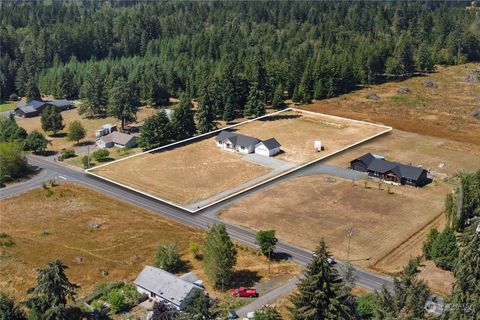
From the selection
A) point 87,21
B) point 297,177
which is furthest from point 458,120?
point 87,21

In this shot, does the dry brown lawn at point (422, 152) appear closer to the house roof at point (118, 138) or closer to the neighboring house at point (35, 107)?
the house roof at point (118, 138)

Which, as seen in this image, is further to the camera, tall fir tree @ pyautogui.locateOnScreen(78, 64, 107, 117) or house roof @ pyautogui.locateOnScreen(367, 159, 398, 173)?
tall fir tree @ pyautogui.locateOnScreen(78, 64, 107, 117)

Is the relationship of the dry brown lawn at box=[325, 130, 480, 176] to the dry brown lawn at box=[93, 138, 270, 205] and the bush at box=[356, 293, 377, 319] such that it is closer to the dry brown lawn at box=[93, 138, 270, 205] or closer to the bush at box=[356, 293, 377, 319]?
the dry brown lawn at box=[93, 138, 270, 205]

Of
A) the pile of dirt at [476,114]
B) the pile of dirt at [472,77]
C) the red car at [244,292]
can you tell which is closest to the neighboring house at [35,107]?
the red car at [244,292]

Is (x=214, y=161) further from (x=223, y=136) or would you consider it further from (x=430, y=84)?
(x=430, y=84)

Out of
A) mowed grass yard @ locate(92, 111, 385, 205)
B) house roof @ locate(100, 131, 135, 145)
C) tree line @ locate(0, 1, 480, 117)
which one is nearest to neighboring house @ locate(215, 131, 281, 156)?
mowed grass yard @ locate(92, 111, 385, 205)

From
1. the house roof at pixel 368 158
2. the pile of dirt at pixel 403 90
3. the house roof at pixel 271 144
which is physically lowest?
the house roof at pixel 271 144

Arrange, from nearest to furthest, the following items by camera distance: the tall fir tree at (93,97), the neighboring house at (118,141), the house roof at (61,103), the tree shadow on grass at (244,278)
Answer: the tree shadow on grass at (244,278), the neighboring house at (118,141), the tall fir tree at (93,97), the house roof at (61,103)
